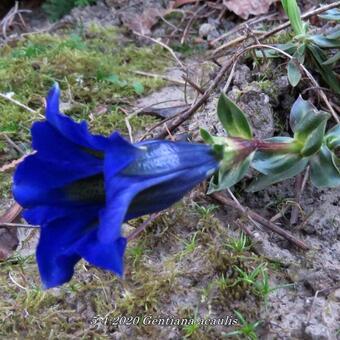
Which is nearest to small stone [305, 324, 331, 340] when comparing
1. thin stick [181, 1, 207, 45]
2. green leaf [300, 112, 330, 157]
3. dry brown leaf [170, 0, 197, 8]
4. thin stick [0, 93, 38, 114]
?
green leaf [300, 112, 330, 157]

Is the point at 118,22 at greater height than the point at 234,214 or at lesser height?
lesser

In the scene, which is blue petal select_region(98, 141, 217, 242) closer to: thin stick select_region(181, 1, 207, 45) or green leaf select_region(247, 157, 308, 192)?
green leaf select_region(247, 157, 308, 192)

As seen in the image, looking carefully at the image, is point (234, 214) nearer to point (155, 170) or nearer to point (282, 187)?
point (282, 187)

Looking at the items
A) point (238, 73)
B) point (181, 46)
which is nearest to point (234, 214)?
point (238, 73)

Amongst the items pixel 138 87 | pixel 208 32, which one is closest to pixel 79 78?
pixel 138 87

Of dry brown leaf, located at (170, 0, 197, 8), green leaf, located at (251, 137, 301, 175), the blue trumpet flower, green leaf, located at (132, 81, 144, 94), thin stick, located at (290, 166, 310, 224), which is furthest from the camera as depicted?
dry brown leaf, located at (170, 0, 197, 8)

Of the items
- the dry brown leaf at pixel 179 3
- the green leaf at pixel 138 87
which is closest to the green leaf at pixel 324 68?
the green leaf at pixel 138 87
